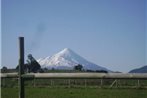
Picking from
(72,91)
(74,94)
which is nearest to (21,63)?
(74,94)

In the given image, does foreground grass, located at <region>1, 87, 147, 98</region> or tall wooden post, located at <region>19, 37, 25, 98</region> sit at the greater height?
tall wooden post, located at <region>19, 37, 25, 98</region>

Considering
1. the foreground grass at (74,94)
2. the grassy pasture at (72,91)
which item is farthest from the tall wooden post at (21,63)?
the foreground grass at (74,94)

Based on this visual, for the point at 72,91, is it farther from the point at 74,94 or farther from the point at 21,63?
the point at 21,63

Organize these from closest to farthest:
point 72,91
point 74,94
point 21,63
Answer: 1. point 21,63
2. point 74,94
3. point 72,91

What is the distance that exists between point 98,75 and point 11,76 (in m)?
1.68

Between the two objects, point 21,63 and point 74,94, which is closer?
point 21,63

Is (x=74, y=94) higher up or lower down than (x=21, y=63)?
lower down

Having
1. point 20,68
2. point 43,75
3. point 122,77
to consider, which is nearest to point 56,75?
point 43,75

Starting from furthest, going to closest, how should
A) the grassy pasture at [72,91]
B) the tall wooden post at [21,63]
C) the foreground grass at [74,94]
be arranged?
the grassy pasture at [72,91] → the foreground grass at [74,94] → the tall wooden post at [21,63]

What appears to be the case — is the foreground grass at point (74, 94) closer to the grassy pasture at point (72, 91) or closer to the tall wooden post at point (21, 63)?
the grassy pasture at point (72, 91)

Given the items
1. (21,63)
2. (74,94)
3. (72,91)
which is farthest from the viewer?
(72,91)

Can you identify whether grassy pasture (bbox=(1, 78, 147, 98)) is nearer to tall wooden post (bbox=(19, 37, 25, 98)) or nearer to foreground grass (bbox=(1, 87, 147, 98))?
foreground grass (bbox=(1, 87, 147, 98))

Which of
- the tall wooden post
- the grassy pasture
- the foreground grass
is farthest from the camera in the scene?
the grassy pasture

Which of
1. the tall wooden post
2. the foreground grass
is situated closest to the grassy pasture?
the foreground grass
